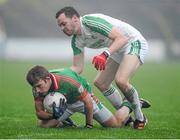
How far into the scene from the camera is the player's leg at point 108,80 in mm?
8148

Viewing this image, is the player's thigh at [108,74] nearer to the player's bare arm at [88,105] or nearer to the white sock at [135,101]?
the white sock at [135,101]

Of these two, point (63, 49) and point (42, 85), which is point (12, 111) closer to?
point (42, 85)

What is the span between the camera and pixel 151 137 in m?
6.84

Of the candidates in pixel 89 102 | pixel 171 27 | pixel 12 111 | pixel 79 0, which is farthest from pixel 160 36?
pixel 89 102

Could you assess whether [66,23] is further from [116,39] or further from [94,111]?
[94,111]

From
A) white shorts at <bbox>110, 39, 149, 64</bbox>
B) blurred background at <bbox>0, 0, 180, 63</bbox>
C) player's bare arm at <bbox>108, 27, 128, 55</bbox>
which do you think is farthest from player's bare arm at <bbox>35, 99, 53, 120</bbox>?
blurred background at <bbox>0, 0, 180, 63</bbox>

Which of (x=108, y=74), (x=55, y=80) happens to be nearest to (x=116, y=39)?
(x=108, y=74)

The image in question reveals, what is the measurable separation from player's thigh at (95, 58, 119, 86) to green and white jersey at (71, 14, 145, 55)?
1.15ft

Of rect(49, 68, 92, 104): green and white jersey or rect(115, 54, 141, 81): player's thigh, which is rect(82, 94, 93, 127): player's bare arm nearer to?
rect(49, 68, 92, 104): green and white jersey

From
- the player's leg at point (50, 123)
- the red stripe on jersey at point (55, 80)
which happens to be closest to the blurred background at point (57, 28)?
the player's leg at point (50, 123)

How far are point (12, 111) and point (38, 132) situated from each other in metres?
3.21

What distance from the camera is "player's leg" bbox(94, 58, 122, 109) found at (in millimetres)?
8148

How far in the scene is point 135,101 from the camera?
312 inches

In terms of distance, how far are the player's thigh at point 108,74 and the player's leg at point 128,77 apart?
0.40 meters
